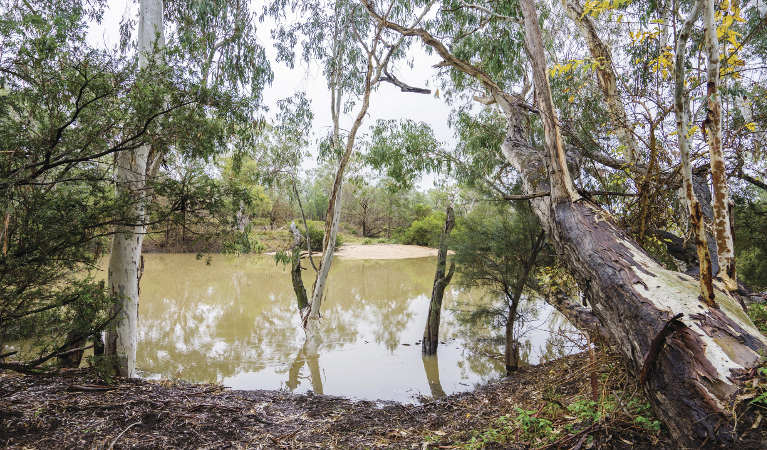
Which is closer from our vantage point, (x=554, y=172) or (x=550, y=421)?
(x=550, y=421)

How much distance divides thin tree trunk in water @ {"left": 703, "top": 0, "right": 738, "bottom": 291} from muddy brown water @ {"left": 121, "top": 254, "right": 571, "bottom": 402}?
70.9 inches

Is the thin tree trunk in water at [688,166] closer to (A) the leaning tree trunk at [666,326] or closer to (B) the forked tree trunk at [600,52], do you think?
(A) the leaning tree trunk at [666,326]

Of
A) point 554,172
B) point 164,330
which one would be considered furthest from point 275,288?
point 554,172

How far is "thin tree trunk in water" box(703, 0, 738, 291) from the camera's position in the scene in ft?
5.26

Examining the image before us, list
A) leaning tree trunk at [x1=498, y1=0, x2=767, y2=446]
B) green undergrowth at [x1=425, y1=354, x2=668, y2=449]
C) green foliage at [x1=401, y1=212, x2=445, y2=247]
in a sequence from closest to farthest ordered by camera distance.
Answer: leaning tree trunk at [x1=498, y1=0, x2=767, y2=446] → green undergrowth at [x1=425, y1=354, x2=668, y2=449] → green foliage at [x1=401, y1=212, x2=445, y2=247]

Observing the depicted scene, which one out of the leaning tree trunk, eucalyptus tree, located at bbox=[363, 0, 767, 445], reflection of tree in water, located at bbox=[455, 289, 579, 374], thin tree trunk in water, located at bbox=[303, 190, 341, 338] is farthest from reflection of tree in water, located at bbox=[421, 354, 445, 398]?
the leaning tree trunk

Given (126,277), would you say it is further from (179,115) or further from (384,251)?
(384,251)

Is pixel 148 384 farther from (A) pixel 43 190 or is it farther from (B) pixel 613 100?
(B) pixel 613 100

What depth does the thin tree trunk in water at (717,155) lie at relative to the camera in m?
1.60

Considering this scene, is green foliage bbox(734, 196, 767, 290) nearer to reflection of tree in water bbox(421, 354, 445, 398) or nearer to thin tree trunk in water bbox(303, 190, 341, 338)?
reflection of tree in water bbox(421, 354, 445, 398)

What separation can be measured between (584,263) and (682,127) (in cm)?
80

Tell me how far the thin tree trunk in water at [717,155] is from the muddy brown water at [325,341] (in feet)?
5.91

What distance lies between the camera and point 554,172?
2.59 metres

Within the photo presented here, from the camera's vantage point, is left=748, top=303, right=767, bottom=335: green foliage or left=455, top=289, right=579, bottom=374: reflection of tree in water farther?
left=455, top=289, right=579, bottom=374: reflection of tree in water
